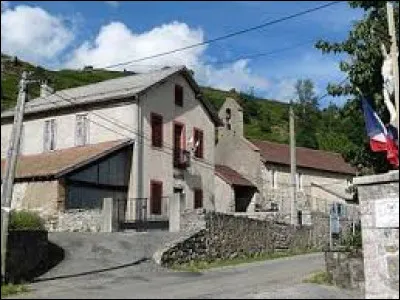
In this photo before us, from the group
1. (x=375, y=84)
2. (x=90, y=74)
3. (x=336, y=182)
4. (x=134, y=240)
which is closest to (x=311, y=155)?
(x=336, y=182)

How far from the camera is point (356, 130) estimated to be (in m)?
21.3

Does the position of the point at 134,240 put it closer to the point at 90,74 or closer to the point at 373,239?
the point at 373,239

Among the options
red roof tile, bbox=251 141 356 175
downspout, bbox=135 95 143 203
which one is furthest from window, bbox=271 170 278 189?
downspout, bbox=135 95 143 203

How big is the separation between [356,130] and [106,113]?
61.3ft

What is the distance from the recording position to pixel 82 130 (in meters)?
37.8

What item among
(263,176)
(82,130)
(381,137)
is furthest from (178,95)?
(381,137)

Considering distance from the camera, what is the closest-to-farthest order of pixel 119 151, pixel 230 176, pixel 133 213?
pixel 133 213, pixel 119 151, pixel 230 176

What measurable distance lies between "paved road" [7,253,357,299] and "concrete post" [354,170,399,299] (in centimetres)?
90

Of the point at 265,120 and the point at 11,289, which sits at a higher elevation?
A: the point at 265,120

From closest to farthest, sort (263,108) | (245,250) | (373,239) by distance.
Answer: (373,239) → (245,250) → (263,108)

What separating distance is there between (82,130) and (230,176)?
1532 centimetres

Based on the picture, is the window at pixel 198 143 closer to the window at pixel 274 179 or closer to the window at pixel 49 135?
the window at pixel 49 135

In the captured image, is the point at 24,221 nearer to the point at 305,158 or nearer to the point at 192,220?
the point at 192,220

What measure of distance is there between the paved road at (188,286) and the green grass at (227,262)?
869mm
